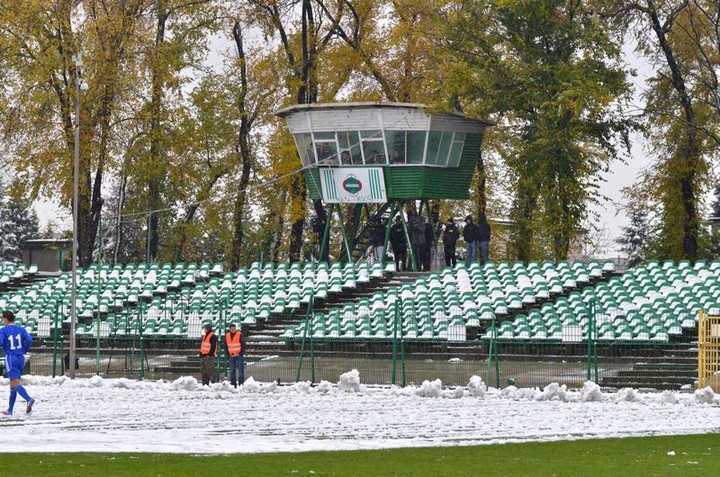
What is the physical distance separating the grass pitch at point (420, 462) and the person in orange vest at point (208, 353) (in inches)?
535

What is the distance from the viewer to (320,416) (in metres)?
24.3

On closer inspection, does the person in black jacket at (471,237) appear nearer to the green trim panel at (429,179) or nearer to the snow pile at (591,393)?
the green trim panel at (429,179)

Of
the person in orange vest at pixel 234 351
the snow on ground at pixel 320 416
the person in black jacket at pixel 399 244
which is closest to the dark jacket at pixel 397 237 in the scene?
the person in black jacket at pixel 399 244

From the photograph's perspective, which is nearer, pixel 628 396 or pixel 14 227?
pixel 628 396

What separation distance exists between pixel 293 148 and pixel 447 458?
130ft

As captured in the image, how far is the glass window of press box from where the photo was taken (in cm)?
4834

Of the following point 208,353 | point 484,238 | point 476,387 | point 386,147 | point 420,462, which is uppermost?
point 386,147

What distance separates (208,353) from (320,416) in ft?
26.6

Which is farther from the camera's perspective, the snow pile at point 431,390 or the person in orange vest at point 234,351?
the person in orange vest at point 234,351

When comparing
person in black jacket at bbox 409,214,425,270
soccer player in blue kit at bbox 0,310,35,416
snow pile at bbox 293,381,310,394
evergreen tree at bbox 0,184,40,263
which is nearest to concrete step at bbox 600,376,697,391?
snow pile at bbox 293,381,310,394

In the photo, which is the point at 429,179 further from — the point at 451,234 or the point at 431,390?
the point at 431,390

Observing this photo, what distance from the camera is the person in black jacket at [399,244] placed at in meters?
50.1

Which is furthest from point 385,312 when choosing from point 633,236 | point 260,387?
point 633,236

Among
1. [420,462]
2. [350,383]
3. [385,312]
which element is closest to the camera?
[420,462]
